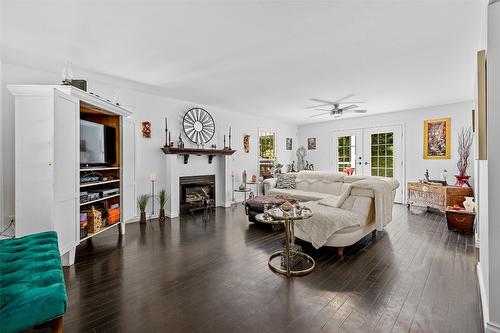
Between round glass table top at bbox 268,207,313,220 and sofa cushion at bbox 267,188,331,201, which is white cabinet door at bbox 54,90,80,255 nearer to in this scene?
round glass table top at bbox 268,207,313,220

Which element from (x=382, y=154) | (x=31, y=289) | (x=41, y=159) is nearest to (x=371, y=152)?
(x=382, y=154)

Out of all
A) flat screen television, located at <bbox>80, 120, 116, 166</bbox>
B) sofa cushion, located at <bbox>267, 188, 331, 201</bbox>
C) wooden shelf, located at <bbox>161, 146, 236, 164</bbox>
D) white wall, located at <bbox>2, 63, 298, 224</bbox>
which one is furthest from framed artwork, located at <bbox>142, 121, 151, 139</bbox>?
sofa cushion, located at <bbox>267, 188, 331, 201</bbox>

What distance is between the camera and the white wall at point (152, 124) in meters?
3.14

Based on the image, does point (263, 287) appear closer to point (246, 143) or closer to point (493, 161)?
point (493, 161)

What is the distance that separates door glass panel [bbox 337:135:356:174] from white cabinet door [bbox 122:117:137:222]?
602 centimetres

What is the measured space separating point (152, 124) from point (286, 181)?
326 cm

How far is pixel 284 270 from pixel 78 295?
1.94 m

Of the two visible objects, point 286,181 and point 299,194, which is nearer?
point 299,194

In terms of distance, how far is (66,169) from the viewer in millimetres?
2609

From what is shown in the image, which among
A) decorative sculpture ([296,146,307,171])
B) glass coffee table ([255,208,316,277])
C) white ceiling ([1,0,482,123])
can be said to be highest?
white ceiling ([1,0,482,123])

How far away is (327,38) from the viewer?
2.55m

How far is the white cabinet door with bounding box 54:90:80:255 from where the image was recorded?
8.10ft

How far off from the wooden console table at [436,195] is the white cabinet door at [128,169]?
6.03m

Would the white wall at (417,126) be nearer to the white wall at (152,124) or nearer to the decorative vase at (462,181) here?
the decorative vase at (462,181)
